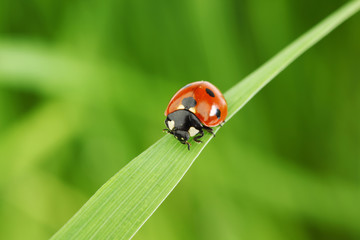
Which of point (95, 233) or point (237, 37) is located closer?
point (95, 233)

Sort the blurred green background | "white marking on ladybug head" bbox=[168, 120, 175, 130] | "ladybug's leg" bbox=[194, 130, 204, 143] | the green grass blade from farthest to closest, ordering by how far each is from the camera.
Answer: the blurred green background < "white marking on ladybug head" bbox=[168, 120, 175, 130] < "ladybug's leg" bbox=[194, 130, 204, 143] < the green grass blade

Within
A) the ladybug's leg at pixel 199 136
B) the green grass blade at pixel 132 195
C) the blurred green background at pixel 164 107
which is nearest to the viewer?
the green grass blade at pixel 132 195

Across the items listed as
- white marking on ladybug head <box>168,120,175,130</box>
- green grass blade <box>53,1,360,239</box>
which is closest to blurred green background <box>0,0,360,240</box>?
white marking on ladybug head <box>168,120,175,130</box>

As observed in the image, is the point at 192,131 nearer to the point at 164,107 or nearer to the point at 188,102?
the point at 188,102

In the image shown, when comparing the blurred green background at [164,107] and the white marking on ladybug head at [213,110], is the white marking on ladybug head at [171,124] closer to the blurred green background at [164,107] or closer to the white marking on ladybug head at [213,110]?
the white marking on ladybug head at [213,110]

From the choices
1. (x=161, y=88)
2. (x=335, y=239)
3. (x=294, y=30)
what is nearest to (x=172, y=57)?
(x=161, y=88)

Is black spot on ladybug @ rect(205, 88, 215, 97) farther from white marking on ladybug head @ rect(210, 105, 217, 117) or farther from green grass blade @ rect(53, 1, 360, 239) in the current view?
green grass blade @ rect(53, 1, 360, 239)

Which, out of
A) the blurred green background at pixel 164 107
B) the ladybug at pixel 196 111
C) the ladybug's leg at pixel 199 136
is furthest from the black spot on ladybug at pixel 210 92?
the blurred green background at pixel 164 107

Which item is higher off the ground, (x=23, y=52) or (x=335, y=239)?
(x=335, y=239)

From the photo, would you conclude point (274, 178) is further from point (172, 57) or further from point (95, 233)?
point (95, 233)
